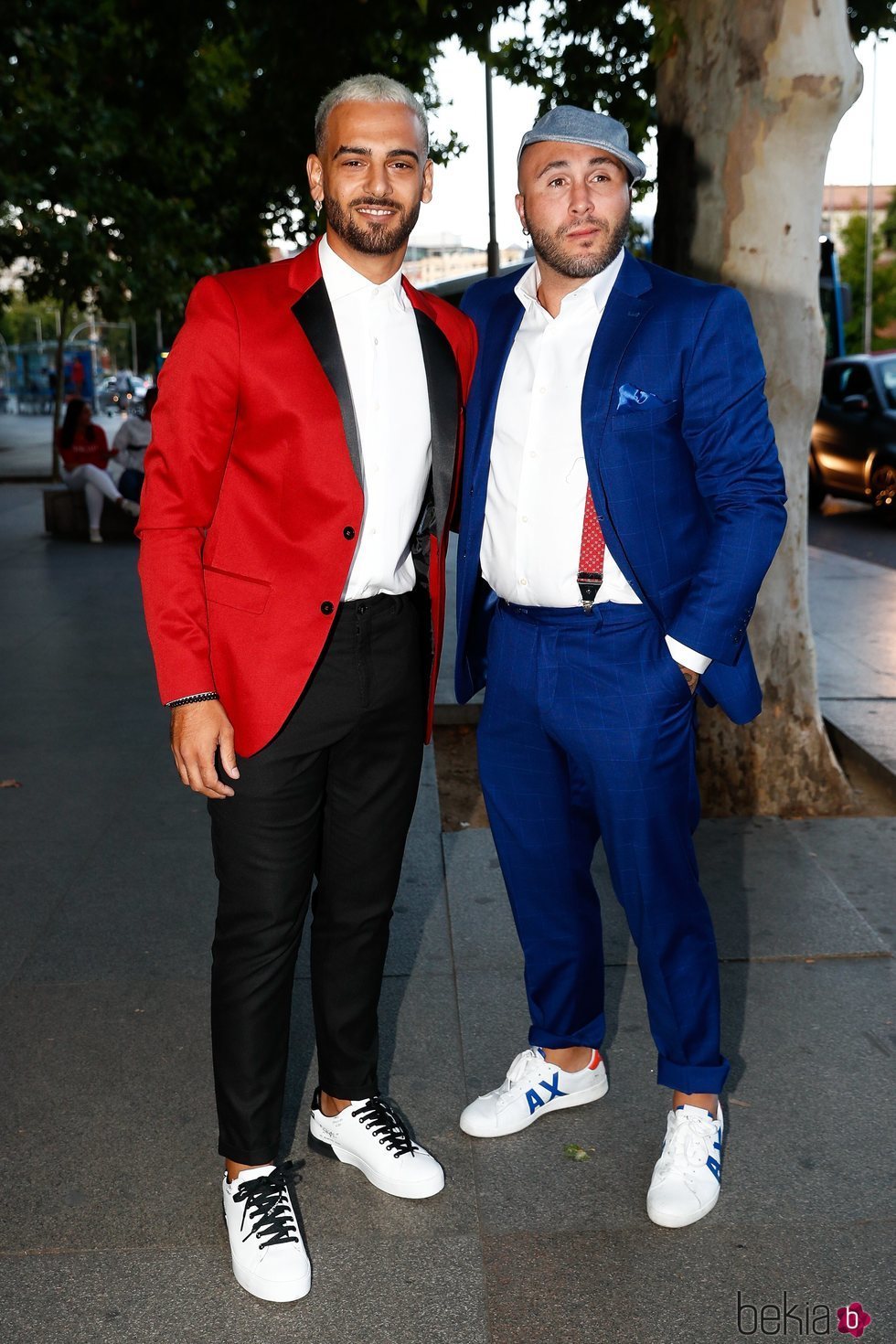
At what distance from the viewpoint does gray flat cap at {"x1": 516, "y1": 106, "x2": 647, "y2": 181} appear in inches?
114

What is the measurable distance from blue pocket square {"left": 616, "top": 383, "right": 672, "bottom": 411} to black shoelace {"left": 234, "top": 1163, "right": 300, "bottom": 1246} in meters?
1.72

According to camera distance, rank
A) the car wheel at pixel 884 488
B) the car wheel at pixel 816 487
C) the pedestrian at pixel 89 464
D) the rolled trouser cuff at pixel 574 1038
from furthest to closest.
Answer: the car wheel at pixel 816 487 → the car wheel at pixel 884 488 → the pedestrian at pixel 89 464 → the rolled trouser cuff at pixel 574 1038

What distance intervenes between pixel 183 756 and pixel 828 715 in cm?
443

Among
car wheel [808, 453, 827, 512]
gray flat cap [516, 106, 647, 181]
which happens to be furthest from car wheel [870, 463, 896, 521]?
gray flat cap [516, 106, 647, 181]

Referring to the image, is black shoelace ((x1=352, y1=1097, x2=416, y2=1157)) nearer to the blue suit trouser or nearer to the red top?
the blue suit trouser

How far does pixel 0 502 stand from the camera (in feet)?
66.2

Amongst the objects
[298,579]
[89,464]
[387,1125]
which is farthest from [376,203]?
[89,464]

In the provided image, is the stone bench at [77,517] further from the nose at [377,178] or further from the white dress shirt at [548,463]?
the nose at [377,178]

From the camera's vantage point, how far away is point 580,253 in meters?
2.95

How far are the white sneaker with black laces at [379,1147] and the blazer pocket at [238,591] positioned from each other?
1.17 metres

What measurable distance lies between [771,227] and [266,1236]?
413 cm

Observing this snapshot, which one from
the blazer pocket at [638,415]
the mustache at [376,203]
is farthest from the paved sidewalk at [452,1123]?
the mustache at [376,203]

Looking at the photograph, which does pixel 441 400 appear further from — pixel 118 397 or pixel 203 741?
pixel 118 397

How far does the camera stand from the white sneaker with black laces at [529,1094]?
3262 millimetres
